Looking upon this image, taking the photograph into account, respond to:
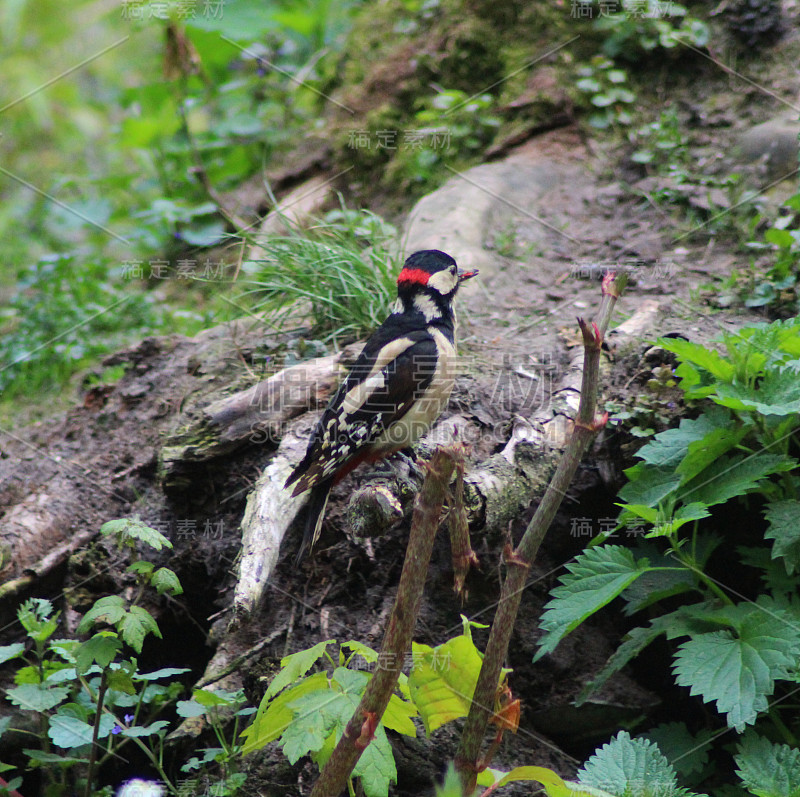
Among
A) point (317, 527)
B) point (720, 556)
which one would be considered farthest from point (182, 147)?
point (720, 556)

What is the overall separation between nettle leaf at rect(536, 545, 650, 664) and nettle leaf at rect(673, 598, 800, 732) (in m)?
0.29

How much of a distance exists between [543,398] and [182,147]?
4373 millimetres

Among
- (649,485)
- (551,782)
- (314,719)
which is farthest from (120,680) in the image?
(649,485)

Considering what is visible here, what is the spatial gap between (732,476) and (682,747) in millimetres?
896

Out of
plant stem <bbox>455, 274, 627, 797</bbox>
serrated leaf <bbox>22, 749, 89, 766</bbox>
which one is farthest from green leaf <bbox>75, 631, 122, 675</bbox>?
plant stem <bbox>455, 274, 627, 797</bbox>

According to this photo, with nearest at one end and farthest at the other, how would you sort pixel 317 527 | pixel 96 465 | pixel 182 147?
pixel 317 527 < pixel 96 465 < pixel 182 147

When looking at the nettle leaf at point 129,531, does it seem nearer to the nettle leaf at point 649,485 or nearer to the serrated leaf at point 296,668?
the serrated leaf at point 296,668

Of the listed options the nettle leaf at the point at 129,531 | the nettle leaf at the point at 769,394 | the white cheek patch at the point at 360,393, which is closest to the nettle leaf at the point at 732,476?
the nettle leaf at the point at 769,394

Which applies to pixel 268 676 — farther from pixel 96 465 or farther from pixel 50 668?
pixel 96 465

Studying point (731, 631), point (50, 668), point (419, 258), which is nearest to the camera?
point (731, 631)

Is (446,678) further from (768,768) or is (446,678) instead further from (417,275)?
(417,275)

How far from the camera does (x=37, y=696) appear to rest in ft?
8.06

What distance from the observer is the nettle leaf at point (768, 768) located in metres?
2.18

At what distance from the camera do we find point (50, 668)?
262 centimetres
